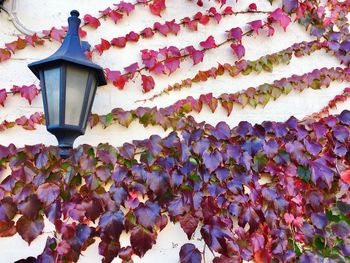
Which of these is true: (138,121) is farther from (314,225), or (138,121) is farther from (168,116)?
(314,225)

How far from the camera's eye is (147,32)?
5.98 ft

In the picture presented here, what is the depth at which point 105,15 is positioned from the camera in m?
1.81

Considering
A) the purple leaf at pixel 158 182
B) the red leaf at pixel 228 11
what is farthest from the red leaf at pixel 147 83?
the red leaf at pixel 228 11

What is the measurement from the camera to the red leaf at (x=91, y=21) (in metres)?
1.77

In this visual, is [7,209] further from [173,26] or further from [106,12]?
[173,26]

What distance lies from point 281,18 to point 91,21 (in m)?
0.94

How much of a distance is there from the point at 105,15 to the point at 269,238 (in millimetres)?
1269

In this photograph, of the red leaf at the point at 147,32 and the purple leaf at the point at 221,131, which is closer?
the purple leaf at the point at 221,131

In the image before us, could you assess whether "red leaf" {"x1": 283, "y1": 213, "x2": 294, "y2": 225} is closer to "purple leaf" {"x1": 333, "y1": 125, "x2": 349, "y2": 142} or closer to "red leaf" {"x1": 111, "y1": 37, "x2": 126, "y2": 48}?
"purple leaf" {"x1": 333, "y1": 125, "x2": 349, "y2": 142}

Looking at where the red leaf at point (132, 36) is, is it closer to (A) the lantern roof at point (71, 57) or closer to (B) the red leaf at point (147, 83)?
(B) the red leaf at point (147, 83)

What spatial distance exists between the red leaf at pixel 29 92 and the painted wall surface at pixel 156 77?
1.5 inches

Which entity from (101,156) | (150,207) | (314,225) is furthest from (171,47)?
(314,225)

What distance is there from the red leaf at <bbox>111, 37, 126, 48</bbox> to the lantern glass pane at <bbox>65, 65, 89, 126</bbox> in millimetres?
442

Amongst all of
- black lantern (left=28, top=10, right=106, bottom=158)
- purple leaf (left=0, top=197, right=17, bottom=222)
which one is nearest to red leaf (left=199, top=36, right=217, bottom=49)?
black lantern (left=28, top=10, right=106, bottom=158)
